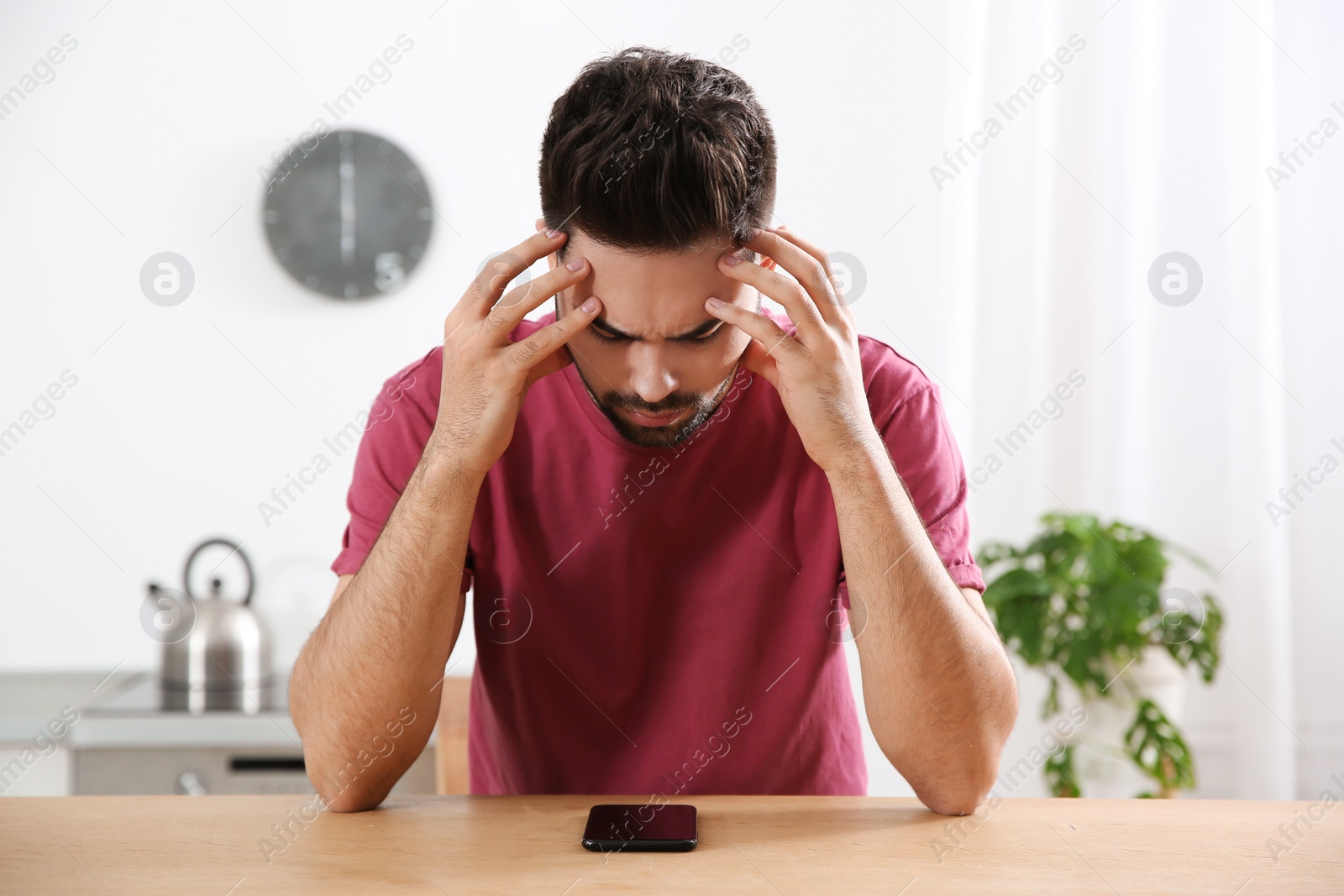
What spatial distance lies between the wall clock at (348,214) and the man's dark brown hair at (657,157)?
1414 millimetres

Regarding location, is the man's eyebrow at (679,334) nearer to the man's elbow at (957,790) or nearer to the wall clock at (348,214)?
the man's elbow at (957,790)

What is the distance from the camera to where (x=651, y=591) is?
1.15 metres

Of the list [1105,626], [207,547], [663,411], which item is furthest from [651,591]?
[207,547]

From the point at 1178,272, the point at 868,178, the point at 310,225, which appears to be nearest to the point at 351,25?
the point at 310,225

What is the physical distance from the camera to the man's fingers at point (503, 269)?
983mm

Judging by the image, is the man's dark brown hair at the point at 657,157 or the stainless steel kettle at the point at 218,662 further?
the stainless steel kettle at the point at 218,662

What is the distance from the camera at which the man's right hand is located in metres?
0.98

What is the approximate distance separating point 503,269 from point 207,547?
159 centimetres

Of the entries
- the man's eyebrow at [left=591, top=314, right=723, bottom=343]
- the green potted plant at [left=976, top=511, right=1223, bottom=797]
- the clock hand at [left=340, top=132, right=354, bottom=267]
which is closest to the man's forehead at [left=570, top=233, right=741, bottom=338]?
the man's eyebrow at [left=591, top=314, right=723, bottom=343]

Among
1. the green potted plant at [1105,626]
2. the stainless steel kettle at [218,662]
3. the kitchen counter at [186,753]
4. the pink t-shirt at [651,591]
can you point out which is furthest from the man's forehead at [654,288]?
the stainless steel kettle at [218,662]

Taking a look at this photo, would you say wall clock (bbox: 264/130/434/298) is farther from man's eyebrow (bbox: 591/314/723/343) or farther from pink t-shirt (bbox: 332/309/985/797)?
man's eyebrow (bbox: 591/314/723/343)

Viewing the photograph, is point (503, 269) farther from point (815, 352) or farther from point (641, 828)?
point (641, 828)

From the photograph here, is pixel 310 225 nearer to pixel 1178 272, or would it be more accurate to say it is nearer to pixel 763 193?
pixel 763 193

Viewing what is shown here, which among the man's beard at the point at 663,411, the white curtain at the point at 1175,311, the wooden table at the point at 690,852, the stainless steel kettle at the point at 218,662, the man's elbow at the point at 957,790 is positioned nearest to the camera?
the wooden table at the point at 690,852
